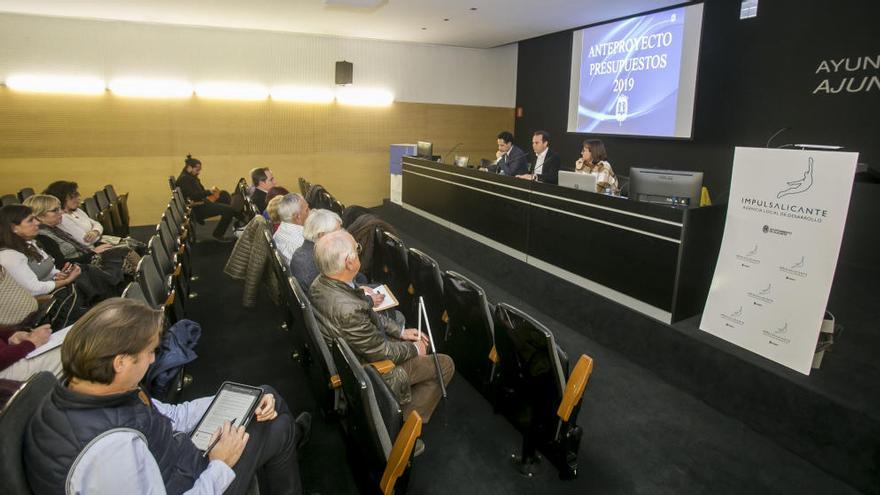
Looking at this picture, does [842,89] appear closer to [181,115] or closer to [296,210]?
[296,210]

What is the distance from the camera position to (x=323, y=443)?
2.68m

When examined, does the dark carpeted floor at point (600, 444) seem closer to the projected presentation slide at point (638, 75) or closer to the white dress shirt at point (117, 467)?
the white dress shirt at point (117, 467)

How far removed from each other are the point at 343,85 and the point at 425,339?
7332 millimetres

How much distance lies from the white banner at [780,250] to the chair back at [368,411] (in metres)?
2.33

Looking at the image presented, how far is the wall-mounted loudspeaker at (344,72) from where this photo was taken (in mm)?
8594

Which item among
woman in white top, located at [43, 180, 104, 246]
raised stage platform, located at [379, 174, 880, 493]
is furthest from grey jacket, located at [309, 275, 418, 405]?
woman in white top, located at [43, 180, 104, 246]

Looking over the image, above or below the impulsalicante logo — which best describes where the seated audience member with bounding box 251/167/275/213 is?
below

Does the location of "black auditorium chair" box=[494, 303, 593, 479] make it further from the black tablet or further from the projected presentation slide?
the projected presentation slide

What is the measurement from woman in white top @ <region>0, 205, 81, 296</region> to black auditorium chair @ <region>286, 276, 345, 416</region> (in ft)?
6.04

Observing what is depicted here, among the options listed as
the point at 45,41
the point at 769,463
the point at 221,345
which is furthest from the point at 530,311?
the point at 45,41

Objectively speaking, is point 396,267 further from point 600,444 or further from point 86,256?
point 86,256

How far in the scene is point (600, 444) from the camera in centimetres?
269

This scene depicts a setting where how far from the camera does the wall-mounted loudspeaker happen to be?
859 centimetres

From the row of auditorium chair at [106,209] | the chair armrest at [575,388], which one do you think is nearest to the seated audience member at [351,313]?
the chair armrest at [575,388]
